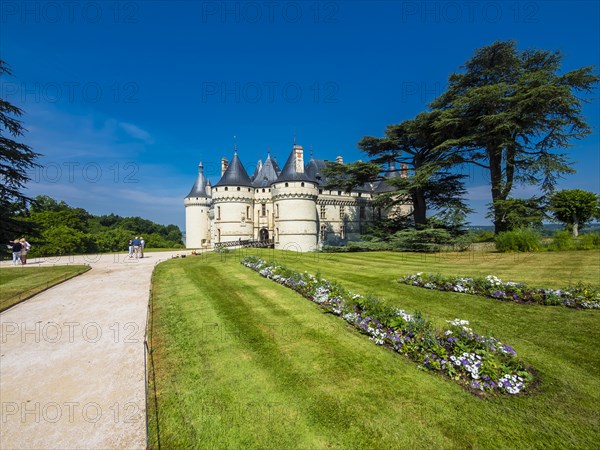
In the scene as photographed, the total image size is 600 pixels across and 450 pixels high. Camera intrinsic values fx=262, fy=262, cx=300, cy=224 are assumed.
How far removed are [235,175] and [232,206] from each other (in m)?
3.77

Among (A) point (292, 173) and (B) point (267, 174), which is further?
(B) point (267, 174)

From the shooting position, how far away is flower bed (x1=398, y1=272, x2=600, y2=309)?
5895 millimetres

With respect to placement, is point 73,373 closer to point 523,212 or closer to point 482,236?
point 523,212

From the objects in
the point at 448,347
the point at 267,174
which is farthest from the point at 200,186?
the point at 448,347

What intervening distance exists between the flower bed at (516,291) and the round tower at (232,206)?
24.8m

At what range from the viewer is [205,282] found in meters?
10.1

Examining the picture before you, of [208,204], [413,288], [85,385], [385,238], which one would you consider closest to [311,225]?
[385,238]

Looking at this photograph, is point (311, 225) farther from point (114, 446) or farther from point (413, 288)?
point (114, 446)

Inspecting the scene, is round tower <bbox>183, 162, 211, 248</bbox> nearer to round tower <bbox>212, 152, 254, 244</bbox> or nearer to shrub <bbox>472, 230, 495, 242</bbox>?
round tower <bbox>212, 152, 254, 244</bbox>

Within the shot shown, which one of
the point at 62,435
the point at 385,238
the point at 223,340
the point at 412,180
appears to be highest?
the point at 412,180

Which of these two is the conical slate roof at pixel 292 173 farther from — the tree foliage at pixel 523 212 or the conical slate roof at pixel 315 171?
the tree foliage at pixel 523 212

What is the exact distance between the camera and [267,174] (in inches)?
1353

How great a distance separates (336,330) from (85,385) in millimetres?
4334

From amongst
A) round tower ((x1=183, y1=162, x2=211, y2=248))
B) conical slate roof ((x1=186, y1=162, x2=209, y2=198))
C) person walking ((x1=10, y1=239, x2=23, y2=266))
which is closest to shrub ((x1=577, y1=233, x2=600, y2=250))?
person walking ((x1=10, y1=239, x2=23, y2=266))
